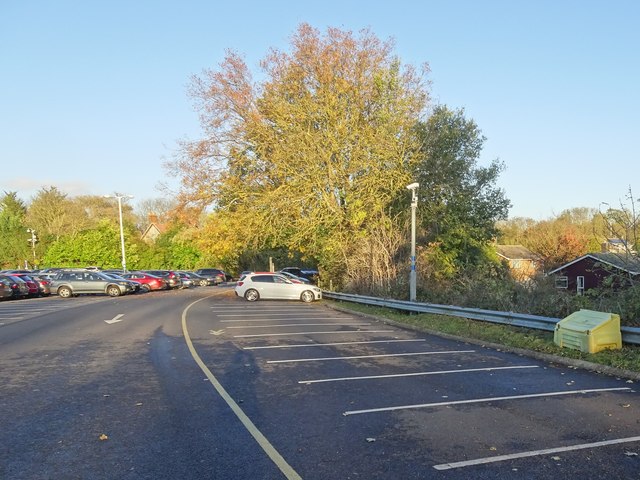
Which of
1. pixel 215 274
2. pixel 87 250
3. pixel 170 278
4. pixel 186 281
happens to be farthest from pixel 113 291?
pixel 87 250

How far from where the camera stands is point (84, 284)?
31875 millimetres

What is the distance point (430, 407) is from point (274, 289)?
21435mm

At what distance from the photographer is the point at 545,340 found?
10.9 m

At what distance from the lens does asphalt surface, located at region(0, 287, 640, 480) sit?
470cm

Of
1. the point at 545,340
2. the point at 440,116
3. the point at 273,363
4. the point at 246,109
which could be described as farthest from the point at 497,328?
the point at 246,109

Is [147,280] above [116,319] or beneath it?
above

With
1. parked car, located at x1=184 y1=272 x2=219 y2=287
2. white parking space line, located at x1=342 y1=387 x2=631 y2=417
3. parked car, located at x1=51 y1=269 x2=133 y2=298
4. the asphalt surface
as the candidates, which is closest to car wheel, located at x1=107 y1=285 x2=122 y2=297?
parked car, located at x1=51 y1=269 x2=133 y2=298

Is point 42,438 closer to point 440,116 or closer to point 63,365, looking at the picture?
point 63,365

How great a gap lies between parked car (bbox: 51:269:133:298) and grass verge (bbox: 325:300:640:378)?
19.9 metres

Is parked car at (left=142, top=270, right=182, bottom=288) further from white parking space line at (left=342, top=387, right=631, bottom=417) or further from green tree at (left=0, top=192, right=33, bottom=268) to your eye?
white parking space line at (left=342, top=387, right=631, bottom=417)

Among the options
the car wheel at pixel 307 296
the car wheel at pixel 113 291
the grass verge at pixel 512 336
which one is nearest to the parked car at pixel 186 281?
the car wheel at pixel 113 291

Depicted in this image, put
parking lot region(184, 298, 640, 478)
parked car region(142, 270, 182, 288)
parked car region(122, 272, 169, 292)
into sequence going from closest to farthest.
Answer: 1. parking lot region(184, 298, 640, 478)
2. parked car region(122, 272, 169, 292)
3. parked car region(142, 270, 182, 288)

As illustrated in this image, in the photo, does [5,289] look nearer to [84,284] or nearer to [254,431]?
[84,284]

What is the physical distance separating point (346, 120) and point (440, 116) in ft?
18.8
